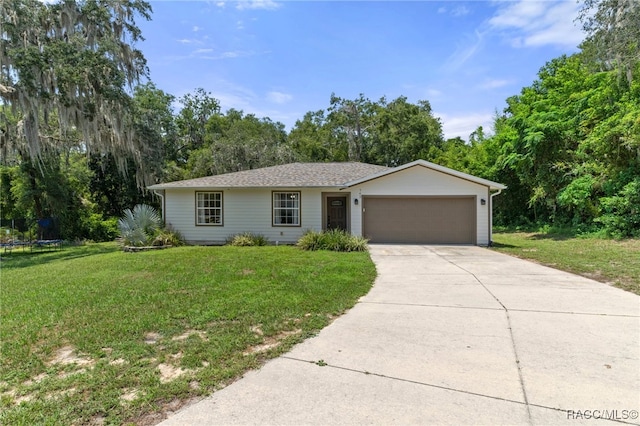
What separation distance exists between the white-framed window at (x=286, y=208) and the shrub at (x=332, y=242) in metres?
2.15

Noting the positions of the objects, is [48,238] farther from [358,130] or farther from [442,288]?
[358,130]

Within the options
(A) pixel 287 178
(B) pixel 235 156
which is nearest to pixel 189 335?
(A) pixel 287 178

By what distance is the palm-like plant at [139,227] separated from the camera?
1331cm

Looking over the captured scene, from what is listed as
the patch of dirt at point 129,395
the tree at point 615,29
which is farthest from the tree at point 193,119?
the patch of dirt at point 129,395

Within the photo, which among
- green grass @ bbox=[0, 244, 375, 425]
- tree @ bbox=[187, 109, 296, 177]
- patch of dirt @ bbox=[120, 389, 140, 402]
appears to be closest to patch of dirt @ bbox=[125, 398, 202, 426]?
green grass @ bbox=[0, 244, 375, 425]

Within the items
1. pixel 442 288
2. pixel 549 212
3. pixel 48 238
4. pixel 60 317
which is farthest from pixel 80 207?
pixel 549 212

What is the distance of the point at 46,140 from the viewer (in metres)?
16.6

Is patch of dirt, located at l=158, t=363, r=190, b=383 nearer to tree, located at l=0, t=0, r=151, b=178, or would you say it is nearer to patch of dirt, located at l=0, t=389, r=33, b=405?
patch of dirt, located at l=0, t=389, r=33, b=405

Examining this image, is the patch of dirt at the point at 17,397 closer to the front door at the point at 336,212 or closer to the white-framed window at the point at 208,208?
the white-framed window at the point at 208,208

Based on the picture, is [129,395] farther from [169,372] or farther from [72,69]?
[72,69]

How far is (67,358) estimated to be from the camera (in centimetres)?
365

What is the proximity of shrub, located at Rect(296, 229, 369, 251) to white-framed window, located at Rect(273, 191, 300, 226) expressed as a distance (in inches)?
84.8

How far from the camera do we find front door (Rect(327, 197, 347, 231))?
15.8 metres

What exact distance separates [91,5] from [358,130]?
2135 centimetres
